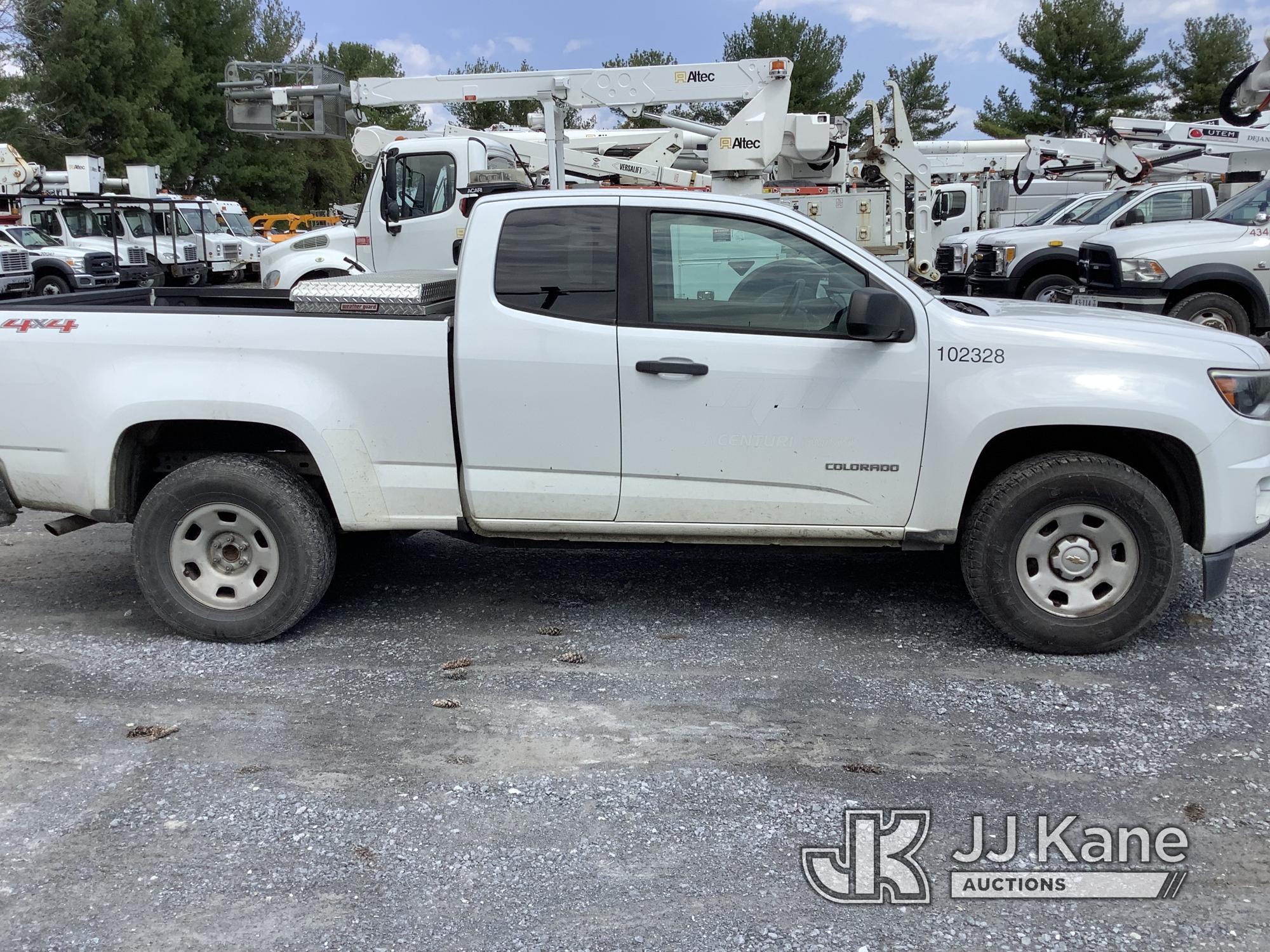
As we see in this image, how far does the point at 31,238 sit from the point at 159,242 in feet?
9.38

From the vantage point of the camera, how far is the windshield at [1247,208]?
12215 millimetres

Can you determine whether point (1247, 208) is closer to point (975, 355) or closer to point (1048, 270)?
point (1048, 270)

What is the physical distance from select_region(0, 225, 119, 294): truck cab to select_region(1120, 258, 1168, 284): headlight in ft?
63.9

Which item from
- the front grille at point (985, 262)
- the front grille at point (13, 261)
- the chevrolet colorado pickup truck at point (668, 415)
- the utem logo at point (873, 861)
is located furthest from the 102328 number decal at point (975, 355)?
the front grille at point (13, 261)

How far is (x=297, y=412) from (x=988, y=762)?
3.02 meters

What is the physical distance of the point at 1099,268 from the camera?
12438 millimetres

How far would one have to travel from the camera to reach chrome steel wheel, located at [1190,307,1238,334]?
1203 centimetres

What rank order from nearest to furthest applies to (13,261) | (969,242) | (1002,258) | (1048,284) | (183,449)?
(183,449)
(1048,284)
(1002,258)
(969,242)
(13,261)

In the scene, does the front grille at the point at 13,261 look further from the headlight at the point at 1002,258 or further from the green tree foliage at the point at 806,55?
the green tree foliage at the point at 806,55

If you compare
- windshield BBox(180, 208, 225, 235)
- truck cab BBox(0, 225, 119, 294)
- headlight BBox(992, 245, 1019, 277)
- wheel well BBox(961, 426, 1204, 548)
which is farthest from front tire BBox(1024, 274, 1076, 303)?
windshield BBox(180, 208, 225, 235)

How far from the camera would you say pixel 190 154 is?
140 ft

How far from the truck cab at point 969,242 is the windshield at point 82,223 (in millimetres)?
18443

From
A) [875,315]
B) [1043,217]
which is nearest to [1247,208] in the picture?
[1043,217]

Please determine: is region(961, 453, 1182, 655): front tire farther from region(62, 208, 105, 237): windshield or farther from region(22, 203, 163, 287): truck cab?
region(62, 208, 105, 237): windshield
